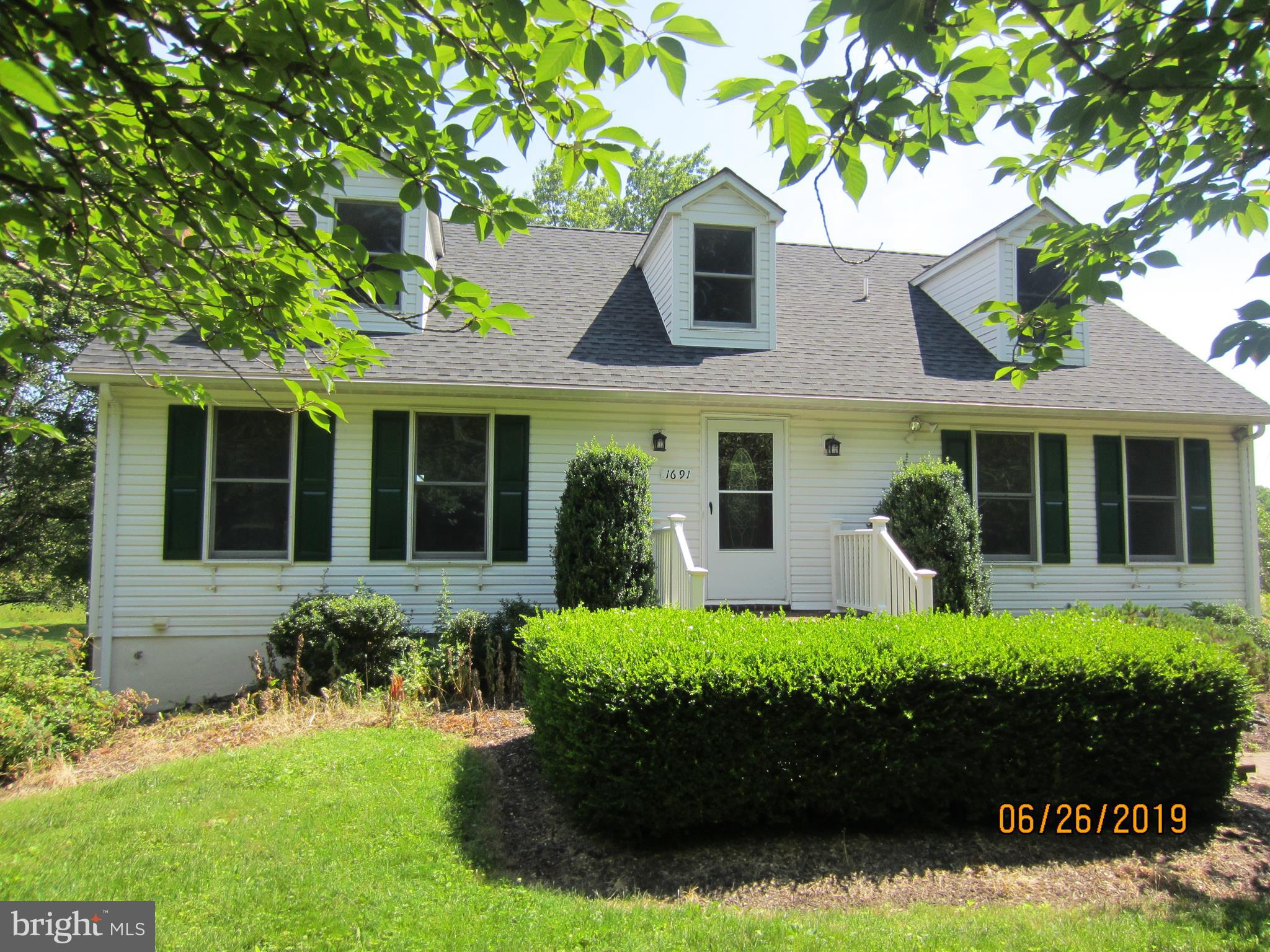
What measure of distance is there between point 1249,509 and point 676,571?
326 inches

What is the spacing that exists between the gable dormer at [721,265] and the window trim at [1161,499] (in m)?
4.90

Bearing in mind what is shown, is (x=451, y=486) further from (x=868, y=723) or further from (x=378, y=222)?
(x=868, y=723)

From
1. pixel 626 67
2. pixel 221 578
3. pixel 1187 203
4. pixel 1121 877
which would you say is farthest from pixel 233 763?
pixel 1187 203

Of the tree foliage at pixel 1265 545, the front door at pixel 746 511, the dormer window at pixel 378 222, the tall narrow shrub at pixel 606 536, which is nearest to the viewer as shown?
the tall narrow shrub at pixel 606 536

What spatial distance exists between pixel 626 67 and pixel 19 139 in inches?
68.2

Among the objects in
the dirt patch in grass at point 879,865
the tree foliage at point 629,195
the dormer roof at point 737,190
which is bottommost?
the dirt patch in grass at point 879,865

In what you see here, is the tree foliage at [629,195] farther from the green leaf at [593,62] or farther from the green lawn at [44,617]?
the green leaf at [593,62]

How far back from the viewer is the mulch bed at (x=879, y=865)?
160 inches

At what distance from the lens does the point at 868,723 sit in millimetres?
4637

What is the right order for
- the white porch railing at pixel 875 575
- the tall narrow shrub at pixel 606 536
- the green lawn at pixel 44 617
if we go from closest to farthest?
the white porch railing at pixel 875 575, the tall narrow shrub at pixel 606 536, the green lawn at pixel 44 617

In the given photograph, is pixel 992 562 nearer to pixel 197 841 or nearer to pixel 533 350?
pixel 533 350

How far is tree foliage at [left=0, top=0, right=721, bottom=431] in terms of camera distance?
8.46 feet

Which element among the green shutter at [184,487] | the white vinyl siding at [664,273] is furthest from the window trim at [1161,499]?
the green shutter at [184,487]

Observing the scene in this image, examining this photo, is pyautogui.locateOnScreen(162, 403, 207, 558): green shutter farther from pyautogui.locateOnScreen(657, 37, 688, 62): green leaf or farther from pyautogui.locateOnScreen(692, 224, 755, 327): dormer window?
pyautogui.locateOnScreen(657, 37, 688, 62): green leaf
